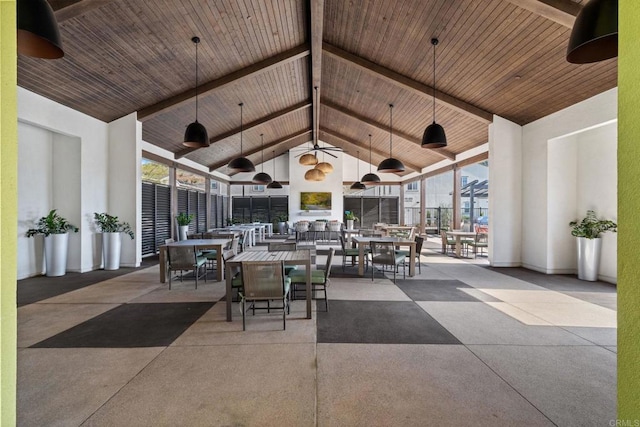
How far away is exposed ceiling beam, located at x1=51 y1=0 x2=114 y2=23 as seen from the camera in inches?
147

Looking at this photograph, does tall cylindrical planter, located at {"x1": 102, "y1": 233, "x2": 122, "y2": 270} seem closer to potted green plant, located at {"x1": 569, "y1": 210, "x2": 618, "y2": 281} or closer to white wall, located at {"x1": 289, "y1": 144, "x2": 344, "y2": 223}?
white wall, located at {"x1": 289, "y1": 144, "x2": 344, "y2": 223}

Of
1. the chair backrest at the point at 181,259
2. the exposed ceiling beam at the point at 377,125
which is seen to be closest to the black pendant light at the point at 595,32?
the chair backrest at the point at 181,259

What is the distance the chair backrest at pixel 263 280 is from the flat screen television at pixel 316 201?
11532mm

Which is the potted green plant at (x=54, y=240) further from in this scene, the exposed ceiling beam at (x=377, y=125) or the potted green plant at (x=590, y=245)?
the potted green plant at (x=590, y=245)

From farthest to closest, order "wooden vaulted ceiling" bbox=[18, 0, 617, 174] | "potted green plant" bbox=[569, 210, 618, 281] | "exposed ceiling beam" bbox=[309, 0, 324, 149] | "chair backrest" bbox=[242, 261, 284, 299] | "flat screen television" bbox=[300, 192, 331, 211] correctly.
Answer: "flat screen television" bbox=[300, 192, 331, 211], "potted green plant" bbox=[569, 210, 618, 281], "exposed ceiling beam" bbox=[309, 0, 324, 149], "wooden vaulted ceiling" bbox=[18, 0, 617, 174], "chair backrest" bbox=[242, 261, 284, 299]

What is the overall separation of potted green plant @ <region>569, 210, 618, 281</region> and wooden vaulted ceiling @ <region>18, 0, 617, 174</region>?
233 centimetres

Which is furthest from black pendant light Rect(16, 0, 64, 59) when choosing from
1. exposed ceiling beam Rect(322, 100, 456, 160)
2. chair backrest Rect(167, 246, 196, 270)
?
exposed ceiling beam Rect(322, 100, 456, 160)

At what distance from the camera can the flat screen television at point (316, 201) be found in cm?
1484

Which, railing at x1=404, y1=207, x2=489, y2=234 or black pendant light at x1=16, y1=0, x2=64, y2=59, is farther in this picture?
railing at x1=404, y1=207, x2=489, y2=234

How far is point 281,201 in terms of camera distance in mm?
15781

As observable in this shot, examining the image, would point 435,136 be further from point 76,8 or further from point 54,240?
point 54,240

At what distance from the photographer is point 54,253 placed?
5984 mm

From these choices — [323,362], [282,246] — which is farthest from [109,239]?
[323,362]

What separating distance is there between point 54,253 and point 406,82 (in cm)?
813
